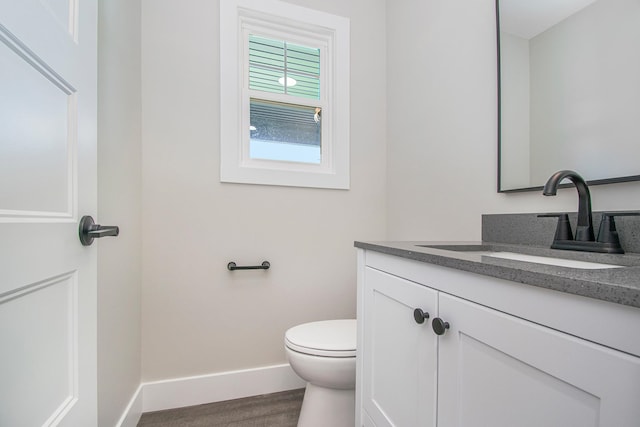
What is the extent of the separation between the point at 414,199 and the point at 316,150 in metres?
0.69

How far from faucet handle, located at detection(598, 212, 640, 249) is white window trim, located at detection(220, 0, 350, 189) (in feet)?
4.13

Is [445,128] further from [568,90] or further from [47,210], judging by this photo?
[47,210]

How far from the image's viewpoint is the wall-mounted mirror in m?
0.79

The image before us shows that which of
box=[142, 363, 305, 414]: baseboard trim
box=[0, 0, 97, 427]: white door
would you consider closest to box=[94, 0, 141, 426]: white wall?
box=[142, 363, 305, 414]: baseboard trim

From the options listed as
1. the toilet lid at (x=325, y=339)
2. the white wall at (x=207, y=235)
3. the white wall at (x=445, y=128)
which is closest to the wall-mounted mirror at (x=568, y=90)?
the white wall at (x=445, y=128)

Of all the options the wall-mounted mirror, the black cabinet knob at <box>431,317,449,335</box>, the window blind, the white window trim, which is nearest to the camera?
the black cabinet knob at <box>431,317,449,335</box>

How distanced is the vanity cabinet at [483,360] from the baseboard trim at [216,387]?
842 mm

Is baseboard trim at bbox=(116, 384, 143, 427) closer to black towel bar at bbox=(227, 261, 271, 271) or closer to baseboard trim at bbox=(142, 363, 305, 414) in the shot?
baseboard trim at bbox=(142, 363, 305, 414)

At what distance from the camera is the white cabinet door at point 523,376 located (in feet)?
1.21


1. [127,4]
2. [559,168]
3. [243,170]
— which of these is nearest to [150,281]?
[243,170]

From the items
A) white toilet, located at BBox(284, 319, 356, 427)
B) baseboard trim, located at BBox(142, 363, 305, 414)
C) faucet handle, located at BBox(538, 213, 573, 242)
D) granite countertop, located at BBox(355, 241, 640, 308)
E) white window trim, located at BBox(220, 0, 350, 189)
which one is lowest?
baseboard trim, located at BBox(142, 363, 305, 414)

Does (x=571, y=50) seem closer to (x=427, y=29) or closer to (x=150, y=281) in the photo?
(x=427, y=29)

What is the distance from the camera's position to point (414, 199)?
1.67 meters

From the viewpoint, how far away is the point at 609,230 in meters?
0.76
